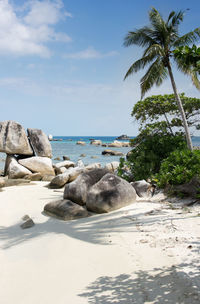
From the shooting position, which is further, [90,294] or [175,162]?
[175,162]

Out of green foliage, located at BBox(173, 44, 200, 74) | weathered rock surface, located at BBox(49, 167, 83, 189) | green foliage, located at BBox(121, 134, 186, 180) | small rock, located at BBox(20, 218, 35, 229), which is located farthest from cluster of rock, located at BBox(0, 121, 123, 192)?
green foliage, located at BBox(173, 44, 200, 74)

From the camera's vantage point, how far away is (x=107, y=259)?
4.51 meters

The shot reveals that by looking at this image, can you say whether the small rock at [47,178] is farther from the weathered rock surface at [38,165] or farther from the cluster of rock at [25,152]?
the weathered rock surface at [38,165]

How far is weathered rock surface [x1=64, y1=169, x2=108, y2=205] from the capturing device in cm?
816

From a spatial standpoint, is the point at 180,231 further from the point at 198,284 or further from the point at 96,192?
the point at 96,192

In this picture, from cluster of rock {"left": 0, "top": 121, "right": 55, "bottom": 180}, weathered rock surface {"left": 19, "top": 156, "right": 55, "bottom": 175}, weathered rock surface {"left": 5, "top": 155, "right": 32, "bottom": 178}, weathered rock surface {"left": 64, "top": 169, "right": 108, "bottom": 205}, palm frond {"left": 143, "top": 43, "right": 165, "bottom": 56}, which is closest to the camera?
weathered rock surface {"left": 64, "top": 169, "right": 108, "bottom": 205}

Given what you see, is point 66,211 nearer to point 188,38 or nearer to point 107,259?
point 107,259

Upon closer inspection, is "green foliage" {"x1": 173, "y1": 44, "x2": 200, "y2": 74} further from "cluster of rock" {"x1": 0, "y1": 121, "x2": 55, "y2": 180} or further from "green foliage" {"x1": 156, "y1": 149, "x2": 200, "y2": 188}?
"cluster of rock" {"x1": 0, "y1": 121, "x2": 55, "y2": 180}

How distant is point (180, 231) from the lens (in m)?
5.27

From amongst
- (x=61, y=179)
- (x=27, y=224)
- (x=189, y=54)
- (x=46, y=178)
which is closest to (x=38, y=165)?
(x=46, y=178)

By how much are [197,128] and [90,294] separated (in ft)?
43.1

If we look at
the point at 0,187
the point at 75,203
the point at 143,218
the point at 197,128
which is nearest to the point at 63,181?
the point at 0,187

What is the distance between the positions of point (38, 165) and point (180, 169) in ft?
37.5

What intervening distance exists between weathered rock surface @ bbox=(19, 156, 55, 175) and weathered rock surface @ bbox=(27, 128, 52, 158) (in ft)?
3.98
